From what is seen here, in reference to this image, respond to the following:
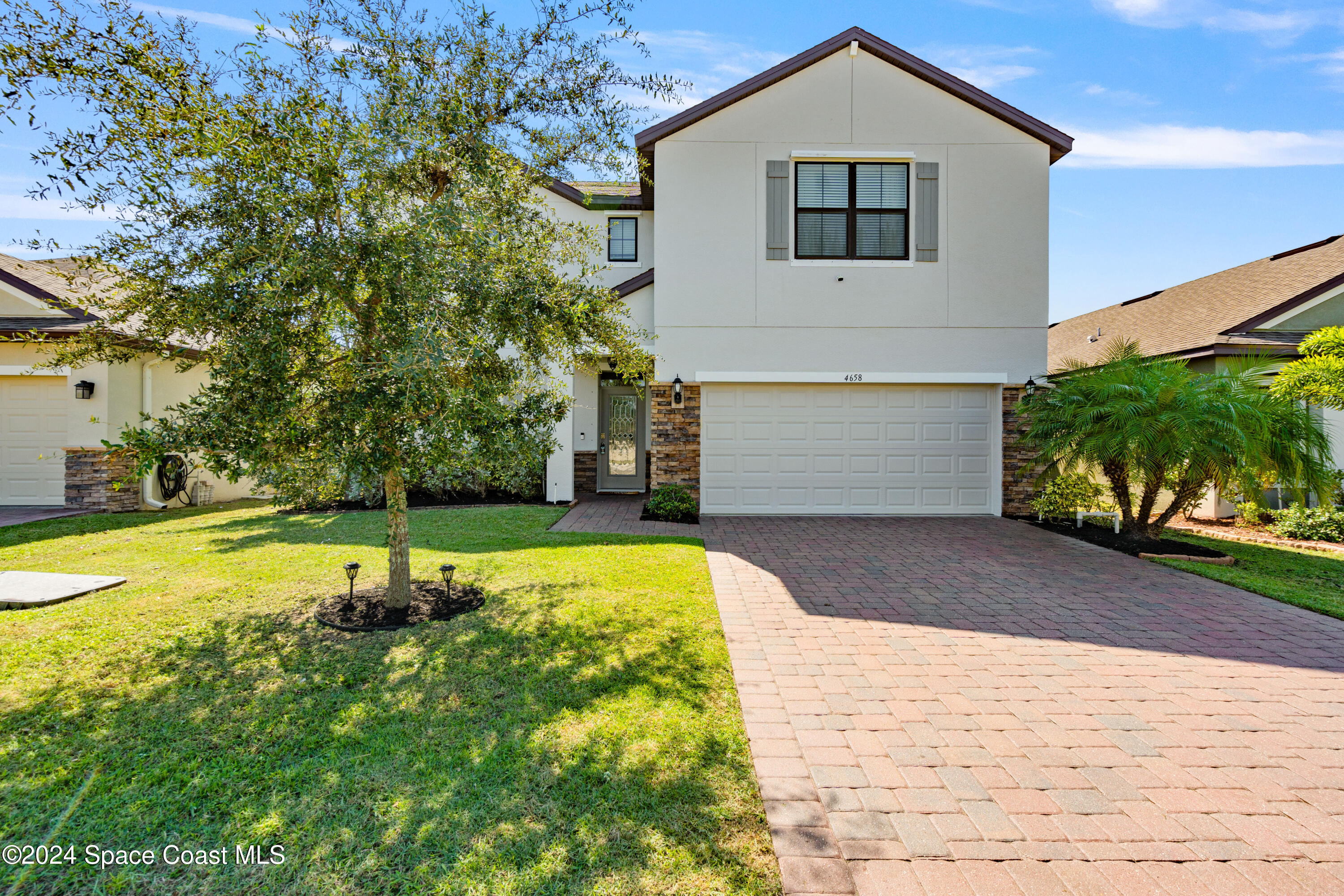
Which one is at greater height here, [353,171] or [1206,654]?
[353,171]

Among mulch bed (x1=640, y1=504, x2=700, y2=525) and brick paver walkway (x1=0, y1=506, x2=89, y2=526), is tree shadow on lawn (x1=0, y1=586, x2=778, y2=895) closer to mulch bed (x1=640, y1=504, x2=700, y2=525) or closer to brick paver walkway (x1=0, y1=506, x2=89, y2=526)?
mulch bed (x1=640, y1=504, x2=700, y2=525)

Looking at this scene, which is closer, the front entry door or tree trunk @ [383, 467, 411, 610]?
tree trunk @ [383, 467, 411, 610]

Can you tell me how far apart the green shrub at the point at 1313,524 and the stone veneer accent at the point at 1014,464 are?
3.23 m

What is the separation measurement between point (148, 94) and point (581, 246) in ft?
11.0

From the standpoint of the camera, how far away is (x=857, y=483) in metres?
11.1

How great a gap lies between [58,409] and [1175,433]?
1728cm

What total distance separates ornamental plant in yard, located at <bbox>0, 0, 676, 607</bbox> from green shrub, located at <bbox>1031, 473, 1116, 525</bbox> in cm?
891

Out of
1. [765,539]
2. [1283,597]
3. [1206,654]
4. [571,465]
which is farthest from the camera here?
[571,465]

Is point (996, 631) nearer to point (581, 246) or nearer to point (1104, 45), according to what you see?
point (581, 246)

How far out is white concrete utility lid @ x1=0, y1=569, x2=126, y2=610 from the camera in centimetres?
531

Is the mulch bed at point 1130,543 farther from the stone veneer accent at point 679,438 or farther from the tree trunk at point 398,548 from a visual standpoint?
the tree trunk at point 398,548

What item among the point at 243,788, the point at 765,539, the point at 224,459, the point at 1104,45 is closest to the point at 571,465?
the point at 765,539

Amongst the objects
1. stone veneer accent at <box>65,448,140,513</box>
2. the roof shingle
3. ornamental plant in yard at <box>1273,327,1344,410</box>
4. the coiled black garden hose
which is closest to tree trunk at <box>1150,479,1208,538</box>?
ornamental plant in yard at <box>1273,327,1344,410</box>

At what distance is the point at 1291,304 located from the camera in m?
11.1
